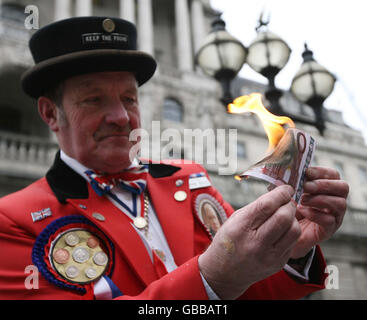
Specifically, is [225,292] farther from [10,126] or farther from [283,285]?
[10,126]

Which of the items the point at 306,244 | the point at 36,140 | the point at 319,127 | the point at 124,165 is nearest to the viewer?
the point at 306,244

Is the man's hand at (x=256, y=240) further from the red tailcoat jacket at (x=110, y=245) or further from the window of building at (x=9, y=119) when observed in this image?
the window of building at (x=9, y=119)

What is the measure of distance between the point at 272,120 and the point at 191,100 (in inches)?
893

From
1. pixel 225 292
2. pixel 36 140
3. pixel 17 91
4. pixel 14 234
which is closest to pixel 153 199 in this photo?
pixel 14 234

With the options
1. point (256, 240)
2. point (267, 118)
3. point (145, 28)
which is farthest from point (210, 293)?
point (145, 28)

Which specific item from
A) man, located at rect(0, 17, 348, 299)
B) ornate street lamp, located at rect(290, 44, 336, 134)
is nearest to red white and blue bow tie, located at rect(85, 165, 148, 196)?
man, located at rect(0, 17, 348, 299)

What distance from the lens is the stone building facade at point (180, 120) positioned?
49.6 ft

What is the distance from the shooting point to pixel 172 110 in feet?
79.4

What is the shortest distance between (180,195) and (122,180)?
0.43 metres

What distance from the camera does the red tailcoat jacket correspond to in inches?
77.7

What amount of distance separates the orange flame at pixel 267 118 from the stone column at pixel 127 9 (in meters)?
27.2

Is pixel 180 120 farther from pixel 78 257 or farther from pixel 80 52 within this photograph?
pixel 78 257

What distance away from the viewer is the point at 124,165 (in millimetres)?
2600

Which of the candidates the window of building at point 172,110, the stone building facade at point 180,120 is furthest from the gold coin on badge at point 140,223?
the window of building at point 172,110
